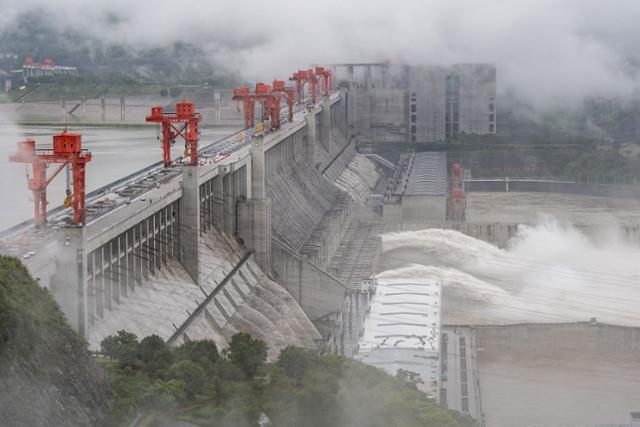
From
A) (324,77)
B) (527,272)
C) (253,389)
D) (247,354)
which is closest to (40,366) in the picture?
(253,389)

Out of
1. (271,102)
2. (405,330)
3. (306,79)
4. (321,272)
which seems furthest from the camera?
(306,79)

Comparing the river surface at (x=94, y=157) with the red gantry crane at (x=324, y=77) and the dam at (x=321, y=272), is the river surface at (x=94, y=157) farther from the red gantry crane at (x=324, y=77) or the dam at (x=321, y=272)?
the red gantry crane at (x=324, y=77)

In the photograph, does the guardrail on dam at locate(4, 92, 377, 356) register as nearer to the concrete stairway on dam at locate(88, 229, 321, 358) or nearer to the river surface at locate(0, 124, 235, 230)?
the concrete stairway on dam at locate(88, 229, 321, 358)

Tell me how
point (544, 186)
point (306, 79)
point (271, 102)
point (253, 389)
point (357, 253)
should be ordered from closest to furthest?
point (253, 389)
point (357, 253)
point (271, 102)
point (306, 79)
point (544, 186)

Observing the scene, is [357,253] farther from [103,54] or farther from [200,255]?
[103,54]

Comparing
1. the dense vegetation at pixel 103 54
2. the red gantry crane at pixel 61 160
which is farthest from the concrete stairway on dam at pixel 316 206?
the red gantry crane at pixel 61 160

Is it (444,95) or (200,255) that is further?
(444,95)

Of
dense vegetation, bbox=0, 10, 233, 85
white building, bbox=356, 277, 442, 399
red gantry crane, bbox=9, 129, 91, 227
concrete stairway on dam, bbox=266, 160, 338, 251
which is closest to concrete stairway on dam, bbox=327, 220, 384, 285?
concrete stairway on dam, bbox=266, 160, 338, 251
